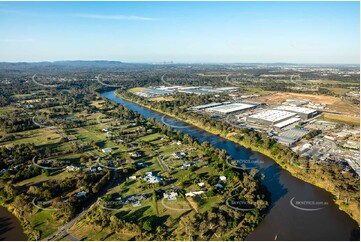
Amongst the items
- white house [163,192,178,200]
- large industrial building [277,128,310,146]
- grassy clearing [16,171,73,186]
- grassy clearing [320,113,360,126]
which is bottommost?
grassy clearing [16,171,73,186]

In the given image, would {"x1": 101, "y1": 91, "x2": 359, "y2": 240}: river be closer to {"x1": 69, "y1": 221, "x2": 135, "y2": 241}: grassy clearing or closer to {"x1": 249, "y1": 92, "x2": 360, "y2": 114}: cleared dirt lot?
{"x1": 69, "y1": 221, "x2": 135, "y2": 241}: grassy clearing

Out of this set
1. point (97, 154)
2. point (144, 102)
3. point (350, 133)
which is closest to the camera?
point (97, 154)

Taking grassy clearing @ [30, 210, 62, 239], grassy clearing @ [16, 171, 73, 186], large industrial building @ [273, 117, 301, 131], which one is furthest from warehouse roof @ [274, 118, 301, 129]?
grassy clearing @ [30, 210, 62, 239]

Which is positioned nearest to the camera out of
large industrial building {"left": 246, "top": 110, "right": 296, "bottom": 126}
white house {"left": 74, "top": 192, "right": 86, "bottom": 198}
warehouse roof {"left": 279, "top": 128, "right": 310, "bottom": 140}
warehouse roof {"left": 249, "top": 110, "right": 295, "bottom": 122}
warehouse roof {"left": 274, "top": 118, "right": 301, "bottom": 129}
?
white house {"left": 74, "top": 192, "right": 86, "bottom": 198}

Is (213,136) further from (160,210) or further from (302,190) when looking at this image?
(160,210)

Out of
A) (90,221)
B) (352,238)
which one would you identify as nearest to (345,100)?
(352,238)

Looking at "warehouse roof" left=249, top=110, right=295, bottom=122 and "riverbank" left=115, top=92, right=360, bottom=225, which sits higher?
"warehouse roof" left=249, top=110, right=295, bottom=122

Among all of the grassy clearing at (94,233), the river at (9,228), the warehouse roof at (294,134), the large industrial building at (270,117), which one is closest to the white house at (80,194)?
the grassy clearing at (94,233)

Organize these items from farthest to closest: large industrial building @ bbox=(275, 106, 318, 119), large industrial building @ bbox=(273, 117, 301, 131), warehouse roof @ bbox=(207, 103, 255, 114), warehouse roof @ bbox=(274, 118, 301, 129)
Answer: warehouse roof @ bbox=(207, 103, 255, 114) → large industrial building @ bbox=(275, 106, 318, 119) → warehouse roof @ bbox=(274, 118, 301, 129) → large industrial building @ bbox=(273, 117, 301, 131)
